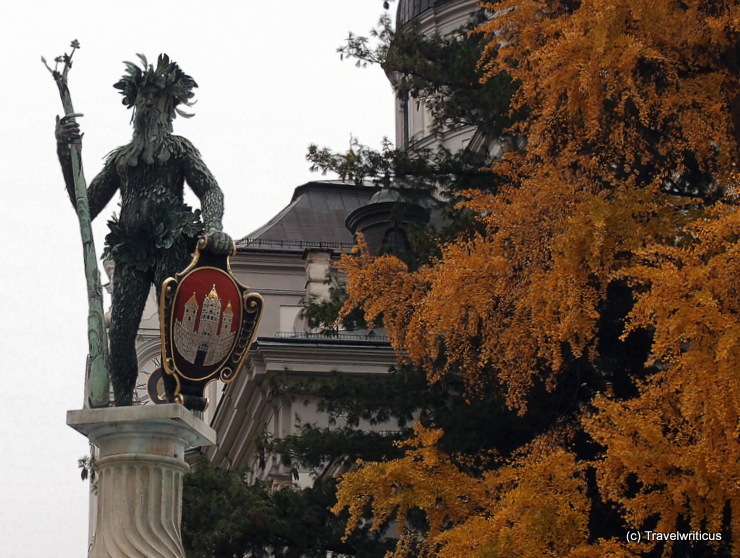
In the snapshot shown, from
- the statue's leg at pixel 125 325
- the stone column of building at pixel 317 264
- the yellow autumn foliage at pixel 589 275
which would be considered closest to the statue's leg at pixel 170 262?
the statue's leg at pixel 125 325

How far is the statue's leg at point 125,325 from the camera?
8094mm

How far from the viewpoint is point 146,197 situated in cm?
823

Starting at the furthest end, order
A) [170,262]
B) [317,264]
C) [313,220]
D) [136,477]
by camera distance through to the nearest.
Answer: [313,220]
[317,264]
[170,262]
[136,477]

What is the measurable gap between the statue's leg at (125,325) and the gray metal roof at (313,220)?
110 ft

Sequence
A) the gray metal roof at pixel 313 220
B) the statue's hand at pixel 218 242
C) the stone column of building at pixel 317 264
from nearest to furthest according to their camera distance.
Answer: the statue's hand at pixel 218 242, the stone column of building at pixel 317 264, the gray metal roof at pixel 313 220

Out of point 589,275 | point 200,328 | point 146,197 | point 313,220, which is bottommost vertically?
point 200,328

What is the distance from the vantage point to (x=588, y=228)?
35.9ft

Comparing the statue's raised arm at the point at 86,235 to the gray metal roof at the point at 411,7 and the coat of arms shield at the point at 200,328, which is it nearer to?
the coat of arms shield at the point at 200,328

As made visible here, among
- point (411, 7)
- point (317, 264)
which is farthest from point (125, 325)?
point (411, 7)

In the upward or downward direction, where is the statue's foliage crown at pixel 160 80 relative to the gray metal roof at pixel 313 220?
downward

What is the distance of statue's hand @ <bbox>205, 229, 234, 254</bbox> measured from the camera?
26.1ft

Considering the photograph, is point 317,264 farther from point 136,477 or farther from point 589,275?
point 136,477

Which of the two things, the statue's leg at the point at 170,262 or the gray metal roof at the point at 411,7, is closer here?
the statue's leg at the point at 170,262

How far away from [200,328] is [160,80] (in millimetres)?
1585
